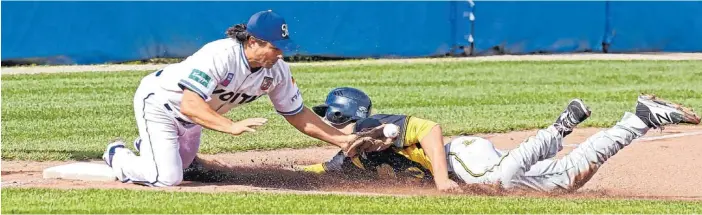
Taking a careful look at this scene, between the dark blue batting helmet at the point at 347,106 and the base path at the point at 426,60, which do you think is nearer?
the dark blue batting helmet at the point at 347,106

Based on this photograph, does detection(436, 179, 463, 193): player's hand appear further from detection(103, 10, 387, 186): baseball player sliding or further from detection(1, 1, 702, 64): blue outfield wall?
detection(1, 1, 702, 64): blue outfield wall

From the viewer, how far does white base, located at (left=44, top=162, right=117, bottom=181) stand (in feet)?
27.1

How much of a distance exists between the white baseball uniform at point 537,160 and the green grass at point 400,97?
10.0 ft

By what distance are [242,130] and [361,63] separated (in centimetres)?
1228

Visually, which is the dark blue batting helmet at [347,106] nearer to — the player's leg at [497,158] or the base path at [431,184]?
the base path at [431,184]

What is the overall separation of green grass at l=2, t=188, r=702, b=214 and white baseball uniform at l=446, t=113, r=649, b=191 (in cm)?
44

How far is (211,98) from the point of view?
791 cm

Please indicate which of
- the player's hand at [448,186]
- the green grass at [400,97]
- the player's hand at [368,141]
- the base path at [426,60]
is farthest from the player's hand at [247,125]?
the base path at [426,60]

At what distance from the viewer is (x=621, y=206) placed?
7160 millimetres

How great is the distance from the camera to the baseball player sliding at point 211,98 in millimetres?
7578

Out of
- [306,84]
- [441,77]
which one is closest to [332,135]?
[306,84]

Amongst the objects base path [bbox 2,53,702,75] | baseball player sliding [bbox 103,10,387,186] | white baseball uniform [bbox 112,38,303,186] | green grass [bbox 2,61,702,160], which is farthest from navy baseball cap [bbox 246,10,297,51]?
base path [bbox 2,53,702,75]

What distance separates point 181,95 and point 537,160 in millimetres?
2145

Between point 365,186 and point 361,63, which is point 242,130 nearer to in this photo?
point 365,186
